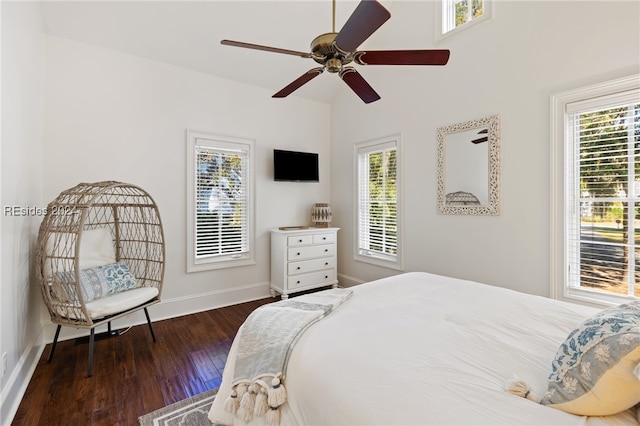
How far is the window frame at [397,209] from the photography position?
3736 millimetres

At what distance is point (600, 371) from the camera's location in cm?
85

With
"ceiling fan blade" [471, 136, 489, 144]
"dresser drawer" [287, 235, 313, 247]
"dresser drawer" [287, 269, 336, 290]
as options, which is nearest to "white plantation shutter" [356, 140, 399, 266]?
"dresser drawer" [287, 269, 336, 290]

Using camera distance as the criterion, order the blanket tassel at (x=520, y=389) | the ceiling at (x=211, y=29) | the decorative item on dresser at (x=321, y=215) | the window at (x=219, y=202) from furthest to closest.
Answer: the decorative item on dresser at (x=321, y=215) → the window at (x=219, y=202) → the ceiling at (x=211, y=29) → the blanket tassel at (x=520, y=389)

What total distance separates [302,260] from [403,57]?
9.29ft

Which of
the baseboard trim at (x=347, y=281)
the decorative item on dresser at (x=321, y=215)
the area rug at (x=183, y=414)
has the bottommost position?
the area rug at (x=183, y=414)

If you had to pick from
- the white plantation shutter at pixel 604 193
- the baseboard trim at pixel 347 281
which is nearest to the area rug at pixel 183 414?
the baseboard trim at pixel 347 281

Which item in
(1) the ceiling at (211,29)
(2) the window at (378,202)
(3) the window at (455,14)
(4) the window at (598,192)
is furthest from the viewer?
(2) the window at (378,202)

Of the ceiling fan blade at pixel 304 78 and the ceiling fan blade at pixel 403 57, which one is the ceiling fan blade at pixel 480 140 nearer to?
the ceiling fan blade at pixel 403 57

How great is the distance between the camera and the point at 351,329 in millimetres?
1386

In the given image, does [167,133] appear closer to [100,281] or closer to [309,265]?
[100,281]

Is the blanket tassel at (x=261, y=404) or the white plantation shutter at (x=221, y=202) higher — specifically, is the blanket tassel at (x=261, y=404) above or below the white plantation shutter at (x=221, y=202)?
below

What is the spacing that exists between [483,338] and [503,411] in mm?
508

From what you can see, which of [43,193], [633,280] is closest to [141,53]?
[43,193]

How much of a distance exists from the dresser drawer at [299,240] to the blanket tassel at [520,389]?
3090 mm
